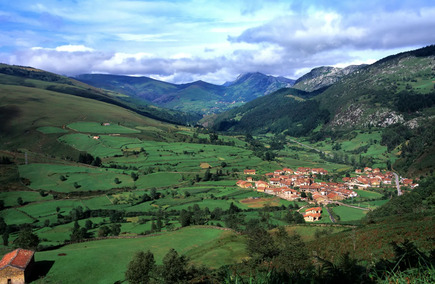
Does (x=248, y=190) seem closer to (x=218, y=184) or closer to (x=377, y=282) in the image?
(x=218, y=184)

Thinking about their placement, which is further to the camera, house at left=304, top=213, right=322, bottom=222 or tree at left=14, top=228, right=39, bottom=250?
house at left=304, top=213, right=322, bottom=222

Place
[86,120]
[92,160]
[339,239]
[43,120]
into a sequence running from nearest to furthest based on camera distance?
[339,239], [92,160], [43,120], [86,120]

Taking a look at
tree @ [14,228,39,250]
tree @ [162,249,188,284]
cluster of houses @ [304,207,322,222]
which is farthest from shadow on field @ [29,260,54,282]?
cluster of houses @ [304,207,322,222]

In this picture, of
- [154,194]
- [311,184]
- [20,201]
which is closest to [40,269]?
[20,201]

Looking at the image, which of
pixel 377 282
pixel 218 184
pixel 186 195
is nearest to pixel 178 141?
pixel 218 184

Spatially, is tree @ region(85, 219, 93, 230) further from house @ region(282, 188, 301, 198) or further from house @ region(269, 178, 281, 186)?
house @ region(269, 178, 281, 186)
